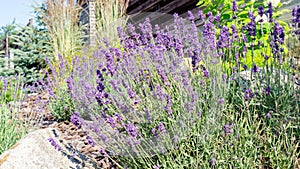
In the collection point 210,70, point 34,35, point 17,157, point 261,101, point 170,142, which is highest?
point 34,35

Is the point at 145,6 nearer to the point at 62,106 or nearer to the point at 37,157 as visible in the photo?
the point at 62,106

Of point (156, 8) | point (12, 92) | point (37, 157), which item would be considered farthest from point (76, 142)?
point (156, 8)

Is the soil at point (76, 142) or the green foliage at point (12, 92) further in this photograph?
the green foliage at point (12, 92)

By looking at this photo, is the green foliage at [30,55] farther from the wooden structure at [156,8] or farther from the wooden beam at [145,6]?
the wooden beam at [145,6]

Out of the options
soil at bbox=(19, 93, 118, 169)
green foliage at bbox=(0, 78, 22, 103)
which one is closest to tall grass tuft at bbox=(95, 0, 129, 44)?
green foliage at bbox=(0, 78, 22, 103)

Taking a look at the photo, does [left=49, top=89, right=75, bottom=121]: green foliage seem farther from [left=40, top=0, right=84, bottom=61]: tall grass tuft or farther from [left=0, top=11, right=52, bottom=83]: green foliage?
[left=0, top=11, right=52, bottom=83]: green foliage

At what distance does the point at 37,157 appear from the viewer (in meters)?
2.14

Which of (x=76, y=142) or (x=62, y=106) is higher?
(x=62, y=106)

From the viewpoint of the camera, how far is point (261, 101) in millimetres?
1989

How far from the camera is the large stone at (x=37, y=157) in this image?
6.72 feet

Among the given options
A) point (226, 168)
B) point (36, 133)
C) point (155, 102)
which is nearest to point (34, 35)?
point (36, 133)

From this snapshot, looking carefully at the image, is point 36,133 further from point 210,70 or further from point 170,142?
point 210,70

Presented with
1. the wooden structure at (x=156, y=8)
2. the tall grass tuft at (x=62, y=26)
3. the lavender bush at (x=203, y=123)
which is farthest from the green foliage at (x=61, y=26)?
the lavender bush at (x=203, y=123)

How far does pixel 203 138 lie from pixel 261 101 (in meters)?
0.55
